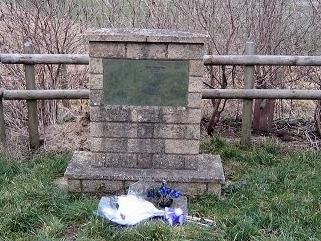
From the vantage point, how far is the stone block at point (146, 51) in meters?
4.81

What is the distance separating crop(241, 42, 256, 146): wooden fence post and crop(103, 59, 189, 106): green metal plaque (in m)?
1.35

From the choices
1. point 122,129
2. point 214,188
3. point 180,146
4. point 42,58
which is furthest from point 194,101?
point 42,58

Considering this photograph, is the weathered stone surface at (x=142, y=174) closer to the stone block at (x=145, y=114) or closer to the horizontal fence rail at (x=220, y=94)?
the stone block at (x=145, y=114)

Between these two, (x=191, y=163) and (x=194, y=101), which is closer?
(x=194, y=101)

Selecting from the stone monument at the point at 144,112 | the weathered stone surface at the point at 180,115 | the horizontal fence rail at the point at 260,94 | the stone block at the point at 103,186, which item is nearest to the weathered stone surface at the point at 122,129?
the stone monument at the point at 144,112

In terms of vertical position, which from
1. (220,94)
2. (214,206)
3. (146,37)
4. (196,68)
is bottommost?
(214,206)

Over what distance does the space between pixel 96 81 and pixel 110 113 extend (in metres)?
0.33

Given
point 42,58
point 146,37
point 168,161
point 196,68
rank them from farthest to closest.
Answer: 1. point 42,58
2. point 168,161
3. point 196,68
4. point 146,37

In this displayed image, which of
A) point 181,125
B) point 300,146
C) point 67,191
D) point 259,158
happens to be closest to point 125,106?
point 181,125

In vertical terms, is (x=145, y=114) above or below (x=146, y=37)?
below

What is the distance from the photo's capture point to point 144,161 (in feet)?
16.8

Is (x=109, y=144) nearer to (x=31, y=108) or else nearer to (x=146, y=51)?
(x=146, y=51)

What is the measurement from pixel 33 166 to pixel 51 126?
1.10 meters

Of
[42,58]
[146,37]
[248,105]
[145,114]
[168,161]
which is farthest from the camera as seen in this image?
[248,105]
